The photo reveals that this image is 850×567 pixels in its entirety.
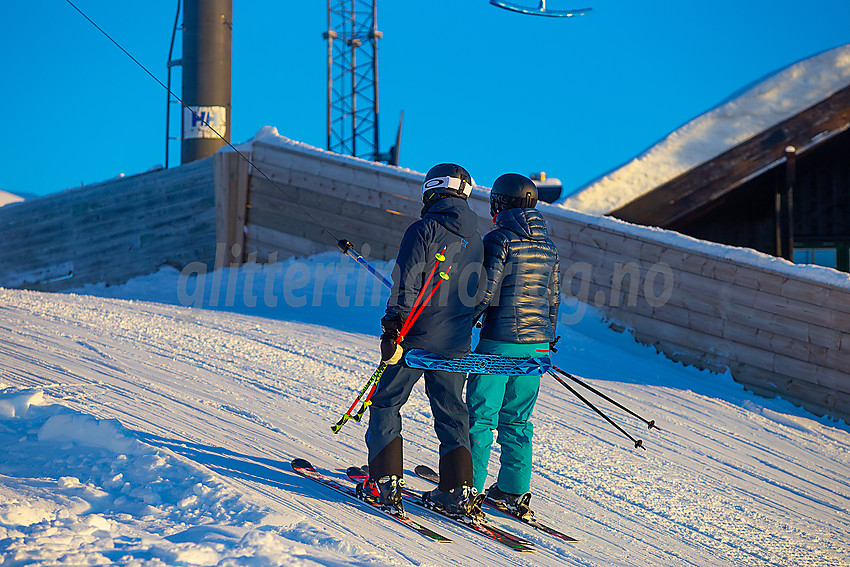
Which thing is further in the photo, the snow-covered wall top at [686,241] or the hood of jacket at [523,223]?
the snow-covered wall top at [686,241]

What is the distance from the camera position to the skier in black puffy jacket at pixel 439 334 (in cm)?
382

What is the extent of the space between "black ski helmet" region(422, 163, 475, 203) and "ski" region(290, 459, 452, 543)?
1.65 metres

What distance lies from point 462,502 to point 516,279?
1.25 metres

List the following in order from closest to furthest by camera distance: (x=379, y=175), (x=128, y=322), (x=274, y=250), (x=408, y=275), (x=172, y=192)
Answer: (x=408, y=275)
(x=128, y=322)
(x=379, y=175)
(x=274, y=250)
(x=172, y=192)

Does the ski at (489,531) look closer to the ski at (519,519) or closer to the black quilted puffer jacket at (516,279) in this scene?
the ski at (519,519)

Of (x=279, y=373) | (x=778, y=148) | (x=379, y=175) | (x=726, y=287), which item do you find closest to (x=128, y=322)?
(x=279, y=373)

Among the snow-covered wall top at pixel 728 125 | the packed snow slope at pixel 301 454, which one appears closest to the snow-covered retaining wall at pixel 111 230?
the packed snow slope at pixel 301 454

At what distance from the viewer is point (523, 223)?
14.1 feet

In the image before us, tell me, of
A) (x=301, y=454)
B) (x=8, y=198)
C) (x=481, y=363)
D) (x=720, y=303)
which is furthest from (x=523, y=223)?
(x=8, y=198)

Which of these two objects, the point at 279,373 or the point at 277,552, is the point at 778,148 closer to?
the point at 279,373

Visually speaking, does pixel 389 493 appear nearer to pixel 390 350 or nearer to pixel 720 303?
pixel 390 350

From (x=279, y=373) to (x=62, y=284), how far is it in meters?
11.3

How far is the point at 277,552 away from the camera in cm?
304

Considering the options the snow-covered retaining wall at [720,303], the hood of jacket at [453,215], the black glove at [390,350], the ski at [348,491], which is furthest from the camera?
the snow-covered retaining wall at [720,303]
